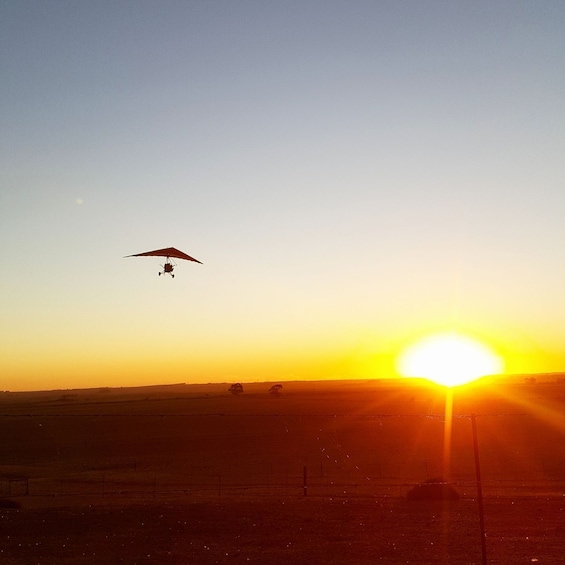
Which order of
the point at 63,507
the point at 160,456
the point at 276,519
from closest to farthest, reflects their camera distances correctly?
the point at 276,519 < the point at 63,507 < the point at 160,456

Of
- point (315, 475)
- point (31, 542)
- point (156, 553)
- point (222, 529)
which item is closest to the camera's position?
point (156, 553)

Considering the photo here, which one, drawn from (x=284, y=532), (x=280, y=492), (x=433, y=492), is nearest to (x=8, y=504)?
(x=280, y=492)

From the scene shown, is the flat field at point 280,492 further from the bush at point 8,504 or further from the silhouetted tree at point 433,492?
the silhouetted tree at point 433,492

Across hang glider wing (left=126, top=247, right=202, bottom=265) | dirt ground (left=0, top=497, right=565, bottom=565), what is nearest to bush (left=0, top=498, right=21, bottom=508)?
dirt ground (left=0, top=497, right=565, bottom=565)

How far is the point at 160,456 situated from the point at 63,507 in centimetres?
2763

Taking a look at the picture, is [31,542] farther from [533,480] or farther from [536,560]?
[533,480]

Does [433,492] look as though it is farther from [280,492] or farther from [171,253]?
[171,253]

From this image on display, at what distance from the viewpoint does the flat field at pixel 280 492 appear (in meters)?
25.6

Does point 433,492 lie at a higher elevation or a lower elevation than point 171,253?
lower

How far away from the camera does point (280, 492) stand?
4072 cm

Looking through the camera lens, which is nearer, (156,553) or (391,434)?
(156,553)

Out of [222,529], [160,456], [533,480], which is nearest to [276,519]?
[222,529]

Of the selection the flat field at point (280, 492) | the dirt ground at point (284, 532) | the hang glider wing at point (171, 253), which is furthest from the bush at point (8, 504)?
the hang glider wing at point (171, 253)

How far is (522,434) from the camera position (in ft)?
236
